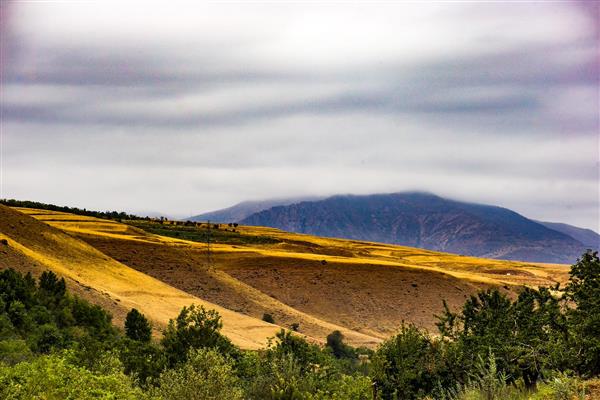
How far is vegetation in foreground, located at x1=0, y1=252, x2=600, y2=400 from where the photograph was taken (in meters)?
26.7

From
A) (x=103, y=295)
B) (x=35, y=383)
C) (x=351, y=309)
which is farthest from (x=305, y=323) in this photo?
(x=35, y=383)

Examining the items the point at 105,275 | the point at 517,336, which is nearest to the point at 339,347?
the point at 105,275

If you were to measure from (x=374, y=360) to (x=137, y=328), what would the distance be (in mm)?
44935

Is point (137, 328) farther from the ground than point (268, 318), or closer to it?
farther from the ground

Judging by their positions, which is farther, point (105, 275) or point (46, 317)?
point (105, 275)

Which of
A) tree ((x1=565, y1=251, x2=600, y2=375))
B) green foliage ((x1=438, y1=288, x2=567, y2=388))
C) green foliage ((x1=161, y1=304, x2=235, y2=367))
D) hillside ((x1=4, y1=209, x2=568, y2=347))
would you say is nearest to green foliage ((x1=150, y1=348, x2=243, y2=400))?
green foliage ((x1=438, y1=288, x2=567, y2=388))

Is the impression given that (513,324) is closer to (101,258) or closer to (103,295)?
(103,295)

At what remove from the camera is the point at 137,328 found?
270 feet

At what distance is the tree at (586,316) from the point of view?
25.5 m

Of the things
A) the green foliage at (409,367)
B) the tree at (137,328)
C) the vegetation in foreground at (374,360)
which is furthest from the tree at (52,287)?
the green foliage at (409,367)

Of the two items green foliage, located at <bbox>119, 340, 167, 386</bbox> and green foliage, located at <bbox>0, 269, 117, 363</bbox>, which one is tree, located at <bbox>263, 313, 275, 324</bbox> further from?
green foliage, located at <bbox>119, 340, 167, 386</bbox>

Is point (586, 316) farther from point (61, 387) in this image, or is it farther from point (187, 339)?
point (187, 339)

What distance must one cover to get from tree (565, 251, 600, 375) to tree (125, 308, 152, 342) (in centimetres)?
5824

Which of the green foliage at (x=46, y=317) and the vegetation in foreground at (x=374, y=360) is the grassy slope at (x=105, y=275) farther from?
the vegetation in foreground at (x=374, y=360)
